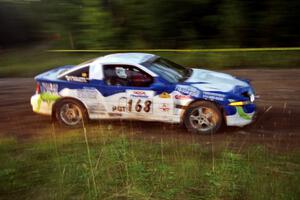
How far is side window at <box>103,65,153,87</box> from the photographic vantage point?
842cm

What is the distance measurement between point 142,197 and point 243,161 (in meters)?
1.83

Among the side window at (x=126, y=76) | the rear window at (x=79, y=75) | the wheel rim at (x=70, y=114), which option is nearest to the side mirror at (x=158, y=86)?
the side window at (x=126, y=76)

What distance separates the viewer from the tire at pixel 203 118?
8.08 metres

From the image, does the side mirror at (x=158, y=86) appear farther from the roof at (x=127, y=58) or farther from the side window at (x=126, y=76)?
the roof at (x=127, y=58)

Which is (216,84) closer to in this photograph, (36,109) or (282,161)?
(282,161)

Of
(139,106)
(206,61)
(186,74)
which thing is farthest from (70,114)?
(206,61)

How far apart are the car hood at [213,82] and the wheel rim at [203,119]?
417 mm

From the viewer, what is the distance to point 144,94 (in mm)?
8344

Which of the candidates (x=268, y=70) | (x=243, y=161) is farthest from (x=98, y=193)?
(x=268, y=70)

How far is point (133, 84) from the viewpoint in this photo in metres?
8.48

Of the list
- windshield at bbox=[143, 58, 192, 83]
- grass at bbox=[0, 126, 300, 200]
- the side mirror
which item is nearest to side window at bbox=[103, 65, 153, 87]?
the side mirror

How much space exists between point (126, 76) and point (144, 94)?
554 mm

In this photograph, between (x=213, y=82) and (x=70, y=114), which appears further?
(x=70, y=114)

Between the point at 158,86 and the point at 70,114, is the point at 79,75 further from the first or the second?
the point at 158,86
